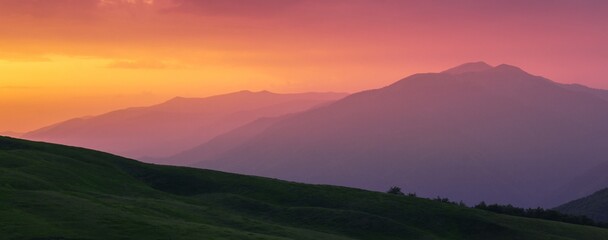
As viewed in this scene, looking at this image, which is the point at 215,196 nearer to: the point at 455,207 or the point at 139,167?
the point at 139,167

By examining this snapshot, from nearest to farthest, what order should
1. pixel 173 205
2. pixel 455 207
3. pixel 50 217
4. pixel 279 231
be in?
pixel 50 217
pixel 279 231
pixel 173 205
pixel 455 207

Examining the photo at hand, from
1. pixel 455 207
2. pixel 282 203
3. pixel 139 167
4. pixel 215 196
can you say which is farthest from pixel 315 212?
pixel 139 167

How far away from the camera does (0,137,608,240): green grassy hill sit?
178 ft

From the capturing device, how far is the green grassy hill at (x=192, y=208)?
5422cm

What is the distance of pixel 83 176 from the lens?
8506 cm

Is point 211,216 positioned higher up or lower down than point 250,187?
lower down

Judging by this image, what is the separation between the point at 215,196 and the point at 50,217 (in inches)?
1684

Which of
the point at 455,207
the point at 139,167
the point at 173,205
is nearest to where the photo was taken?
the point at 173,205

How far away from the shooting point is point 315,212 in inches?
3450

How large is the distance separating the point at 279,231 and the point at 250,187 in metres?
34.3

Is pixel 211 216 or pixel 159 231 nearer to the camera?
pixel 159 231

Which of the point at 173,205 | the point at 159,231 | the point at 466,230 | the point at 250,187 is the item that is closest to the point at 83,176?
the point at 173,205

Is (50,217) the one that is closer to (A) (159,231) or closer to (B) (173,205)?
(A) (159,231)

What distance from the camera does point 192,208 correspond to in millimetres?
77000
